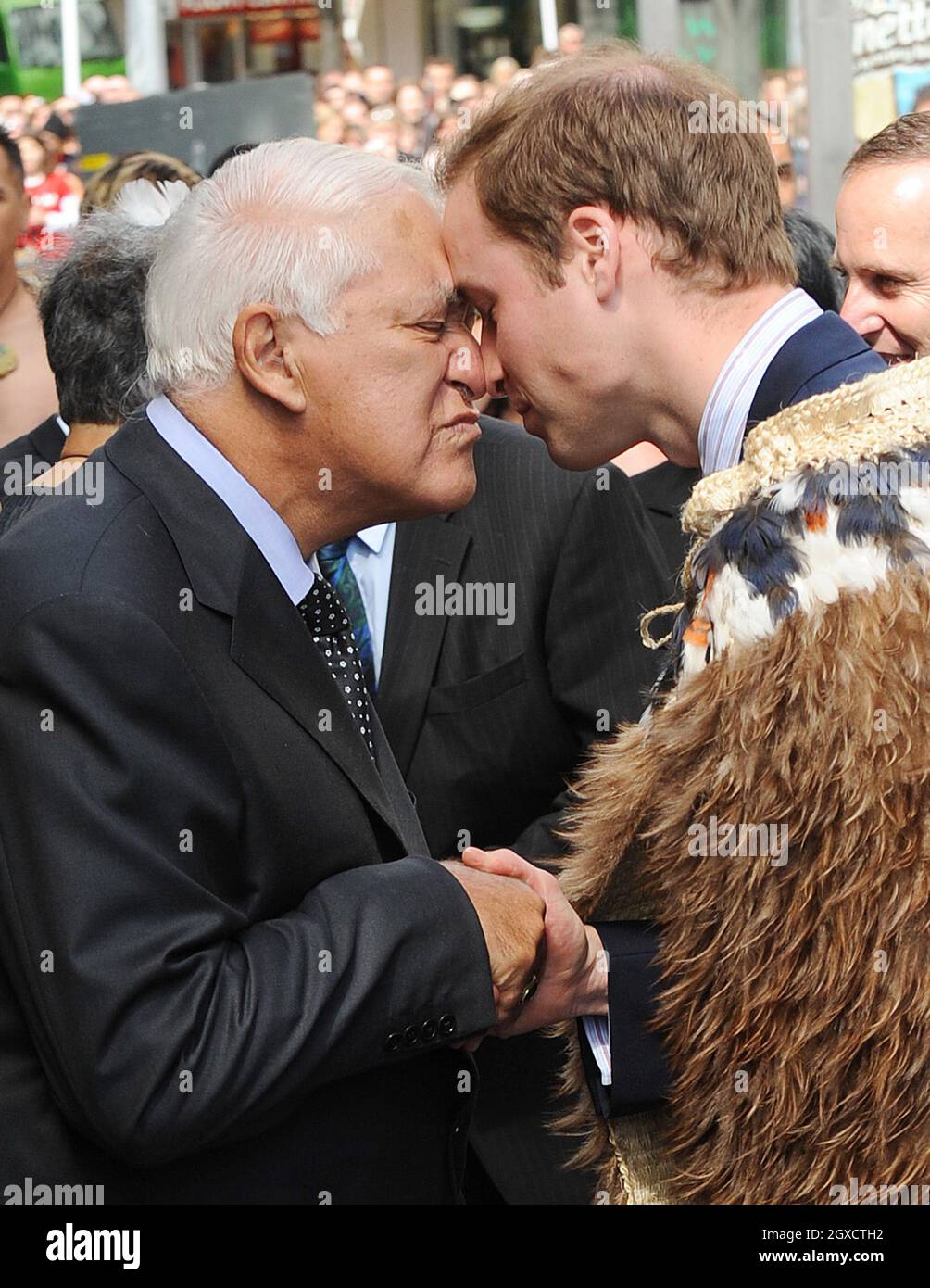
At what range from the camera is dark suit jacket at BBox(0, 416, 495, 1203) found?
5.82ft

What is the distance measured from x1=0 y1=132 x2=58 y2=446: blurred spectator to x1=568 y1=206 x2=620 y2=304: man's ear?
2666mm

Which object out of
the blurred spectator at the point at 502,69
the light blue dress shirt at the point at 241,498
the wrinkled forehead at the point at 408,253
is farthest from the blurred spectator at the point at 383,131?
the light blue dress shirt at the point at 241,498

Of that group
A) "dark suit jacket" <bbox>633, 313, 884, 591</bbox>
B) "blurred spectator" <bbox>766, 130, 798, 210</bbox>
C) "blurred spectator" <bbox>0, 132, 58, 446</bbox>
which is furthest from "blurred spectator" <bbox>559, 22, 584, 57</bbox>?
"dark suit jacket" <bbox>633, 313, 884, 591</bbox>

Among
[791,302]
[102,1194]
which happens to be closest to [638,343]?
[791,302]

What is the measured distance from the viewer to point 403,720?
2988mm

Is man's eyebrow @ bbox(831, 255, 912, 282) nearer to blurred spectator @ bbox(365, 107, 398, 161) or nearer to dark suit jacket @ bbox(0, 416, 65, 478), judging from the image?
dark suit jacket @ bbox(0, 416, 65, 478)

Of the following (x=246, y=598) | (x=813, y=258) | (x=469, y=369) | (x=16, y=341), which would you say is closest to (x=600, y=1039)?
(x=246, y=598)

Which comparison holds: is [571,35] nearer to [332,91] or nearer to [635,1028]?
[332,91]

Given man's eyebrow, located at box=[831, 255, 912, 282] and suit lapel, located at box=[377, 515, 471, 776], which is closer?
suit lapel, located at box=[377, 515, 471, 776]

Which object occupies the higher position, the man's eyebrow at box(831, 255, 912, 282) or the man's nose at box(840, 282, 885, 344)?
the man's eyebrow at box(831, 255, 912, 282)

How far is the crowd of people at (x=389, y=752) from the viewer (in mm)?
1777

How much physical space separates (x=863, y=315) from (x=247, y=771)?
6.41 feet

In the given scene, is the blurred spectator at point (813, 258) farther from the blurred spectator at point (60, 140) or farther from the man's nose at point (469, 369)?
the blurred spectator at point (60, 140)

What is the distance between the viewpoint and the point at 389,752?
2.43 m
